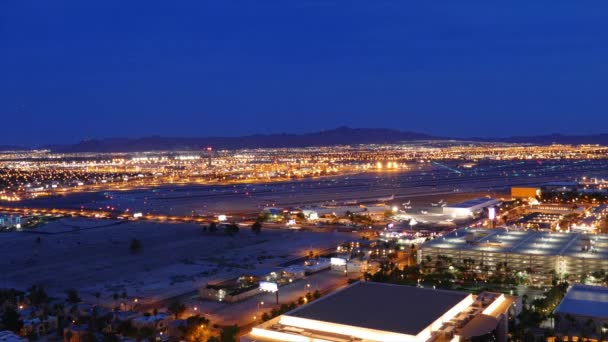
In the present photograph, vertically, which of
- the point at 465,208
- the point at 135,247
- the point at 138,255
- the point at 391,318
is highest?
the point at 391,318

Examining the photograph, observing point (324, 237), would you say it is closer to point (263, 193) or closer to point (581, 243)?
point (581, 243)

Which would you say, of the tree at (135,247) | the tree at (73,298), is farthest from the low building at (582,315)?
the tree at (135,247)

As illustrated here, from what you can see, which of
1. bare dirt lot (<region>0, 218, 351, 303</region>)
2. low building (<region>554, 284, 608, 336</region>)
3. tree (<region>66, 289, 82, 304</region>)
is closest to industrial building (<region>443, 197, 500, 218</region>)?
bare dirt lot (<region>0, 218, 351, 303</region>)

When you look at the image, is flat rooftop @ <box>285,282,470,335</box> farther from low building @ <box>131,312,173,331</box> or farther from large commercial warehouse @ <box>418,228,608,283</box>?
large commercial warehouse @ <box>418,228,608,283</box>

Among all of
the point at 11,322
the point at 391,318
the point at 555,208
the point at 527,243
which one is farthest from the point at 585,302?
the point at 555,208

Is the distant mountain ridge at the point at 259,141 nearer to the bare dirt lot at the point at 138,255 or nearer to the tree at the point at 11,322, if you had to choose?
the bare dirt lot at the point at 138,255

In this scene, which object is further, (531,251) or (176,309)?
(531,251)

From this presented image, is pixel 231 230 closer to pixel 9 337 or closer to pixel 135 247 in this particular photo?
pixel 135 247

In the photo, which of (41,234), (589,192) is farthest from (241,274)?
(589,192)
